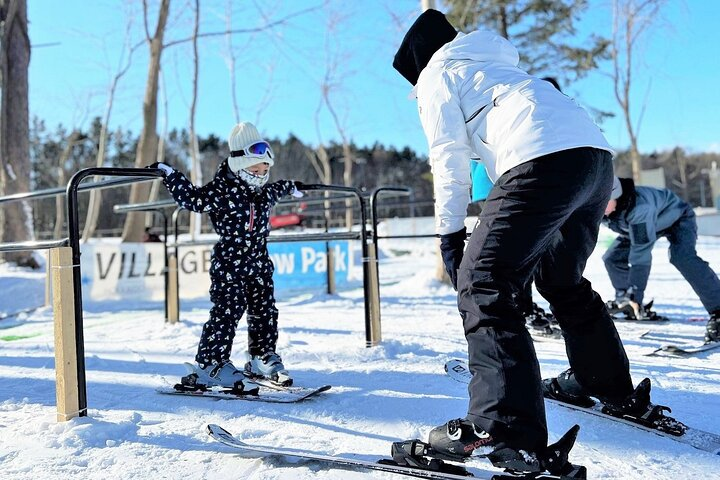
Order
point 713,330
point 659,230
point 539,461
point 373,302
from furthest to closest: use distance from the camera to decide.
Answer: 1. point 659,230
2. point 373,302
3. point 713,330
4. point 539,461

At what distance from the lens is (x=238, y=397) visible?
7.73 feet

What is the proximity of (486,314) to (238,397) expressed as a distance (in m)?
1.38

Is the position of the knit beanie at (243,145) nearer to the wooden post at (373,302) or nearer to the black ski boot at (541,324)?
the wooden post at (373,302)

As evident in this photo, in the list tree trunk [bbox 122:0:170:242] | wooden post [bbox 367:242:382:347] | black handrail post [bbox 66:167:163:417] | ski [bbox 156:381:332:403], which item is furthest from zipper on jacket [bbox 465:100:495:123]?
tree trunk [bbox 122:0:170:242]

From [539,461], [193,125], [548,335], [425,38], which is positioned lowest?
[548,335]

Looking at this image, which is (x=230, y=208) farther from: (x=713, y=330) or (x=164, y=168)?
(x=713, y=330)

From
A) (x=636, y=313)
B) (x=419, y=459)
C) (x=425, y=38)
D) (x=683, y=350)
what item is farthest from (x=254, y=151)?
(x=636, y=313)

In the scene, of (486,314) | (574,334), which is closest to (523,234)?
(486,314)

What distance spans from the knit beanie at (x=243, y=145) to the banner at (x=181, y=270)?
4.76 meters

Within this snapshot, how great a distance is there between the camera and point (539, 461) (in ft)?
4.35

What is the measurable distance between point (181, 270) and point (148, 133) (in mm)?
5346

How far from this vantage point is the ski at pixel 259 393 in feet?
7.59

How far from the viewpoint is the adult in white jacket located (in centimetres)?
136

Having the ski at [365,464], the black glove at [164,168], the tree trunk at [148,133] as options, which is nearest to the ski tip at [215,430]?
the ski at [365,464]
